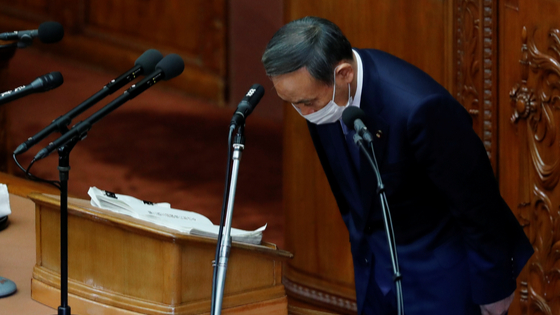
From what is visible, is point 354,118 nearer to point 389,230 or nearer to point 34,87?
point 389,230

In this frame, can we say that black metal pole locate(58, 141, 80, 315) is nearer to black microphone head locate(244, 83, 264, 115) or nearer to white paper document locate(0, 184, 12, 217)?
black microphone head locate(244, 83, 264, 115)

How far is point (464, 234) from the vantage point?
180 cm

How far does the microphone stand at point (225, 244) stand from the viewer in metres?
1.59

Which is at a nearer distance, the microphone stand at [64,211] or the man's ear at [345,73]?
the microphone stand at [64,211]

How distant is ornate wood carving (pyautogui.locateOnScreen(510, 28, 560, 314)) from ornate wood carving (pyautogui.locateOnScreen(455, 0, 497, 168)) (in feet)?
0.49

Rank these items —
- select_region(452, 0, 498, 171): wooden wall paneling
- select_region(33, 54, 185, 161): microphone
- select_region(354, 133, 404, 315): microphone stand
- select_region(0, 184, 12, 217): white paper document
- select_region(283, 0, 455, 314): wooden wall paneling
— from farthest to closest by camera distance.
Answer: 1. select_region(283, 0, 455, 314): wooden wall paneling
2. select_region(452, 0, 498, 171): wooden wall paneling
3. select_region(0, 184, 12, 217): white paper document
4. select_region(33, 54, 185, 161): microphone
5. select_region(354, 133, 404, 315): microphone stand

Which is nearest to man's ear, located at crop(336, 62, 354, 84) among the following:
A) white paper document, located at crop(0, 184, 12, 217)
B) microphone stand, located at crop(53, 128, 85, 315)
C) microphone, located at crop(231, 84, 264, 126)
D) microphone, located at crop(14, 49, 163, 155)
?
microphone, located at crop(231, 84, 264, 126)

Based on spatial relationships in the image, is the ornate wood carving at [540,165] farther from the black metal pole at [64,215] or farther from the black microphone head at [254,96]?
the black metal pole at [64,215]

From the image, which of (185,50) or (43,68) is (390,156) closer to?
(185,50)

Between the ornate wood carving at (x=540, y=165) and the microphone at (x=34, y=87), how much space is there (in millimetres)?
1878

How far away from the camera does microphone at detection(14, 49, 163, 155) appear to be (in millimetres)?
1567

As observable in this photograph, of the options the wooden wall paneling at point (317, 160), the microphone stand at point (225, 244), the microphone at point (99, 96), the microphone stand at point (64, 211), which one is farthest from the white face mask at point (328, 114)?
the wooden wall paneling at point (317, 160)

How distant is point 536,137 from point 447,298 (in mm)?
1265

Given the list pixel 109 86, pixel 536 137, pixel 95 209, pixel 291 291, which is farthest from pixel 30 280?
pixel 291 291
